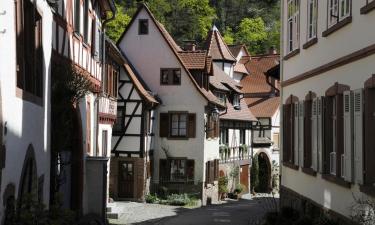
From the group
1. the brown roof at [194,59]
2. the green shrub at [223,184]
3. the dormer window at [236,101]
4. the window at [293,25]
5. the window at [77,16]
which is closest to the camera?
the window at [77,16]

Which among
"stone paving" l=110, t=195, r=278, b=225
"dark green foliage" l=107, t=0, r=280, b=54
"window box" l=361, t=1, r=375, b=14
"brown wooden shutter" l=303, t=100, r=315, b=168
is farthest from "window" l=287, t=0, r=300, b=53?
"dark green foliage" l=107, t=0, r=280, b=54

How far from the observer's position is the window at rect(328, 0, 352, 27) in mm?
12820

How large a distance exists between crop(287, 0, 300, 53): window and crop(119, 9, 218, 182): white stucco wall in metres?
15.7

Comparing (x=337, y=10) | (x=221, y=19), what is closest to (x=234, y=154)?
(x=337, y=10)

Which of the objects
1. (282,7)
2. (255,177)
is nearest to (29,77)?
(282,7)

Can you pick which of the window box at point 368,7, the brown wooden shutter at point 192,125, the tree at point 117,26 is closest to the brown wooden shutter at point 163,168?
the brown wooden shutter at point 192,125

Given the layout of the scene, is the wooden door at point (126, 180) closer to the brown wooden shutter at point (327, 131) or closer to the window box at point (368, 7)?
the brown wooden shutter at point (327, 131)

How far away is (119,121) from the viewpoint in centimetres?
3303

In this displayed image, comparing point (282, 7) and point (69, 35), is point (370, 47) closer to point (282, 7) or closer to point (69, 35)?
point (69, 35)

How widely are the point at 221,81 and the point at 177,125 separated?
7.68m

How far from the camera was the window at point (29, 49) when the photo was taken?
30.9 ft

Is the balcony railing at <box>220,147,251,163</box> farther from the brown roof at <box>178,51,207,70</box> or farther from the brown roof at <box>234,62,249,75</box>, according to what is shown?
the brown roof at <box>234,62,249,75</box>

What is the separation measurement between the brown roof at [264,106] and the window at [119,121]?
19.4 metres

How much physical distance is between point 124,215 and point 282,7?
11.2 m
